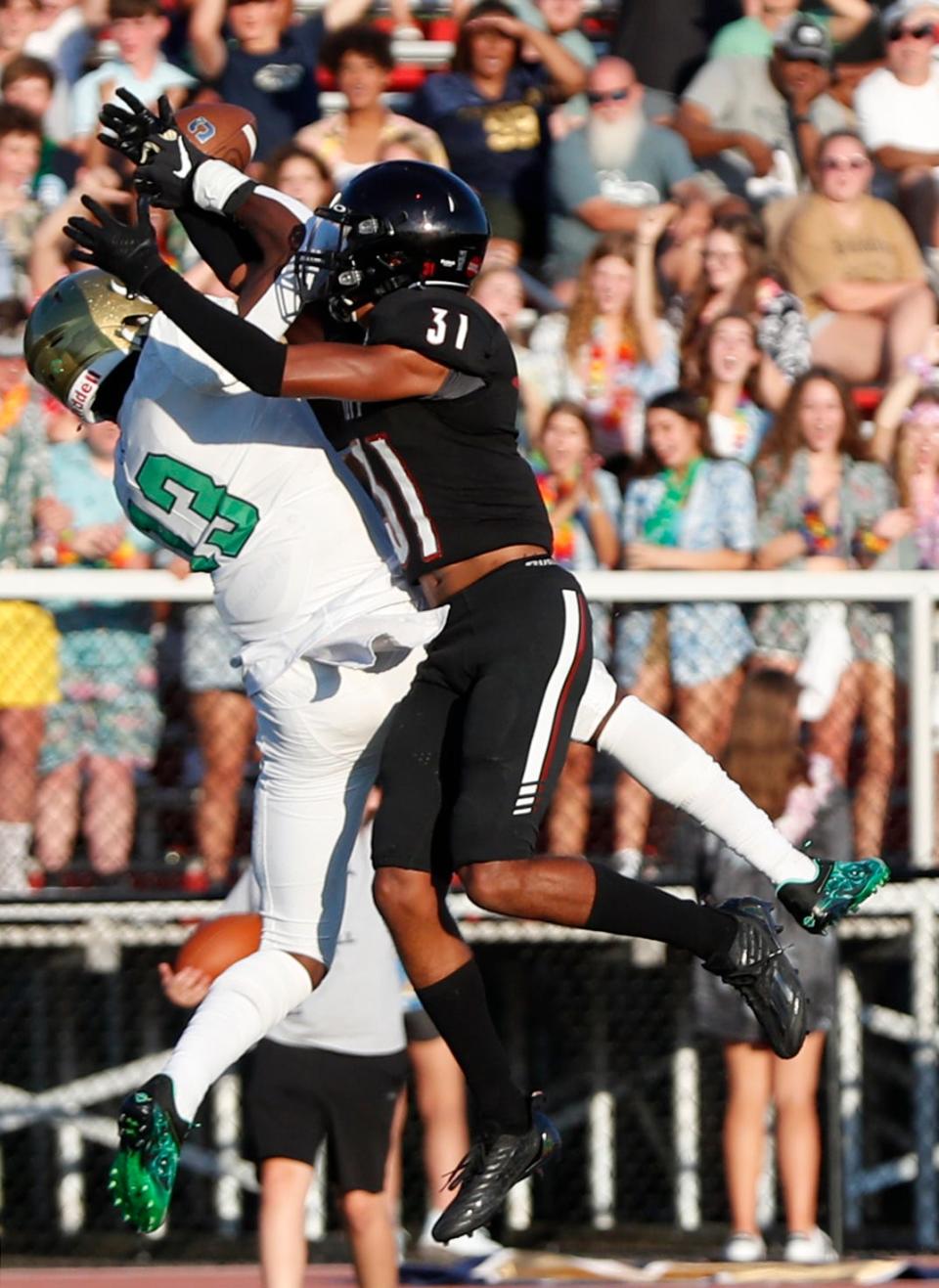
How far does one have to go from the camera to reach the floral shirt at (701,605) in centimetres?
790

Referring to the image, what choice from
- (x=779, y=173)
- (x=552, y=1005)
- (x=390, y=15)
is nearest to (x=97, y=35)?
(x=390, y=15)

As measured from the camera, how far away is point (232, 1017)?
557 cm

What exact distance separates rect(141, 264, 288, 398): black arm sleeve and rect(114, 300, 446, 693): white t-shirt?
398 mm

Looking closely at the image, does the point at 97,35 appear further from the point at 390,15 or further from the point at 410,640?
the point at 410,640

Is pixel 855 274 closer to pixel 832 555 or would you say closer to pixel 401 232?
pixel 832 555

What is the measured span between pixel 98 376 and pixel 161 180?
1.67ft

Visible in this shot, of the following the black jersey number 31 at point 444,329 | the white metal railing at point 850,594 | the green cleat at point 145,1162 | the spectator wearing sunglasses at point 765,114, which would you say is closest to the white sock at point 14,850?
the white metal railing at point 850,594

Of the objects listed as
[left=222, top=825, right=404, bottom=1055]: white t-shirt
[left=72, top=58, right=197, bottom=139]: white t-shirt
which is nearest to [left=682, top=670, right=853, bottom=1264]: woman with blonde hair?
[left=222, top=825, right=404, bottom=1055]: white t-shirt

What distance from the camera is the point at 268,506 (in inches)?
220

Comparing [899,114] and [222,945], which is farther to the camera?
[899,114]

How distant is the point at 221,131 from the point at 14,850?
286 centimetres

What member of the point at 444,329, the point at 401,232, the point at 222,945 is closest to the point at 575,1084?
the point at 222,945

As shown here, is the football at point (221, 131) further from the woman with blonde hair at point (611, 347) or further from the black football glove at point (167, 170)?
the woman with blonde hair at point (611, 347)

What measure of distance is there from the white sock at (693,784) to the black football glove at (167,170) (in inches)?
58.7
